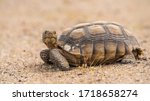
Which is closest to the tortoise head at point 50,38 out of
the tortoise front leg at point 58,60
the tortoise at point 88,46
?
the tortoise at point 88,46

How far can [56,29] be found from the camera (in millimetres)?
16016

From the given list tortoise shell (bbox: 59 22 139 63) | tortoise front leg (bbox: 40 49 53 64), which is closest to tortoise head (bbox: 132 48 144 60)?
tortoise shell (bbox: 59 22 139 63)

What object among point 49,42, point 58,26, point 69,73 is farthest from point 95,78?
point 58,26

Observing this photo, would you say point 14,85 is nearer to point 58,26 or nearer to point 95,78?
point 95,78

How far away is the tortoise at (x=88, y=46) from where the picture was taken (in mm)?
9359

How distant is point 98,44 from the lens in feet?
30.9

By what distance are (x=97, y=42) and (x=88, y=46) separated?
0.18 m

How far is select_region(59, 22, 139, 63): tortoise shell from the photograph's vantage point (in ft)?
30.8

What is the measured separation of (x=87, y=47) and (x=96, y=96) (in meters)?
1.65

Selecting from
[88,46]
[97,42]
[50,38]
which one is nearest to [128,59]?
[97,42]

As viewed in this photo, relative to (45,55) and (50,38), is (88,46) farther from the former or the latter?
(45,55)

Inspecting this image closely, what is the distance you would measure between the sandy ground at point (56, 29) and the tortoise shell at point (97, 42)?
0.22 metres

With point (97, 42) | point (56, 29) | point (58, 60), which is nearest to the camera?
point (58, 60)

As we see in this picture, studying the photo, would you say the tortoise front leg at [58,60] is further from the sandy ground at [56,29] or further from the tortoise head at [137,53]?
the tortoise head at [137,53]
